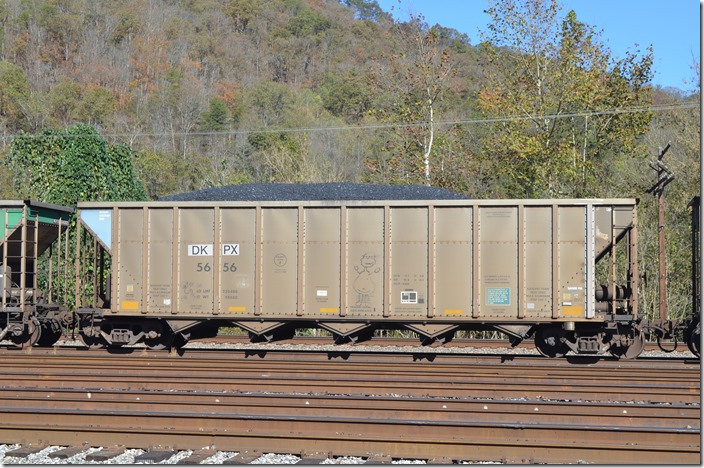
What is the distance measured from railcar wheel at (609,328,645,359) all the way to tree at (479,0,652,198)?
10.9 m

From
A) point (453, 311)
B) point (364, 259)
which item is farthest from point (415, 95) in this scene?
point (453, 311)

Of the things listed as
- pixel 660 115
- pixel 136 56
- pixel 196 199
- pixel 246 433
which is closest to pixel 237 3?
pixel 136 56

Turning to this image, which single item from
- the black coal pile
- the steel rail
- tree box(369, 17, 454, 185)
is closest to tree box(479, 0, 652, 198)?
tree box(369, 17, 454, 185)

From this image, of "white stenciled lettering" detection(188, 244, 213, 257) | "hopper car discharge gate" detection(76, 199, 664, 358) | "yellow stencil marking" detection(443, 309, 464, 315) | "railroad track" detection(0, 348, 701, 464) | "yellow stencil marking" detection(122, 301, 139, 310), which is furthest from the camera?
"yellow stencil marking" detection(122, 301, 139, 310)

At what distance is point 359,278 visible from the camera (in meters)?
16.3

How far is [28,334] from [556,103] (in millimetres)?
18943

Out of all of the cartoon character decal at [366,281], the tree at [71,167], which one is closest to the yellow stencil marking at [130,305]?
the cartoon character decal at [366,281]

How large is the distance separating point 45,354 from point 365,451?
10.2 m

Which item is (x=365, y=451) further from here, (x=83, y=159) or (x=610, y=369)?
(x=83, y=159)

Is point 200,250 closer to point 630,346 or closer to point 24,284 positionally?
point 24,284

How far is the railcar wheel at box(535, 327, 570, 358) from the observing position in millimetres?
16109

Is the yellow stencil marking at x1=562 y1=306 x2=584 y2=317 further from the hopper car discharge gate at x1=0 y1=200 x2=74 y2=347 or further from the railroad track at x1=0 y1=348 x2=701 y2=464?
the hopper car discharge gate at x1=0 y1=200 x2=74 y2=347

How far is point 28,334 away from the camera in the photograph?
704 inches

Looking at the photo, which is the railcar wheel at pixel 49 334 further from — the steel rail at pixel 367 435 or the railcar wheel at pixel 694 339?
the railcar wheel at pixel 694 339
